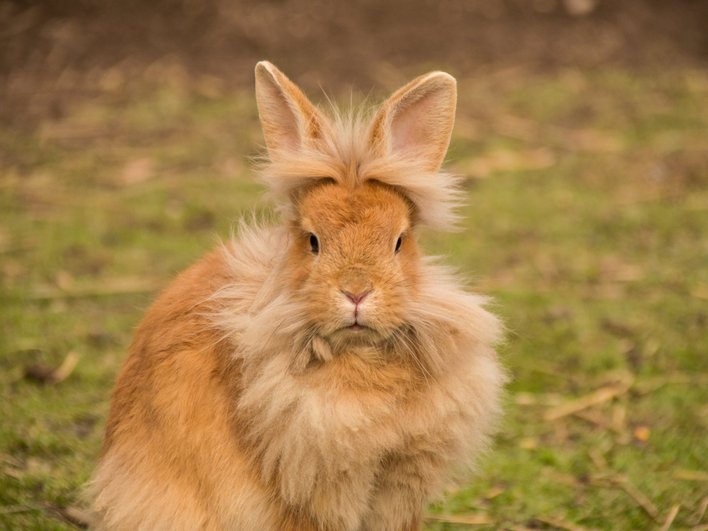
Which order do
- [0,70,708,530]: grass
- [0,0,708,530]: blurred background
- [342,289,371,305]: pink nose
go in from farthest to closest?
[0,0,708,530]: blurred background
[0,70,708,530]: grass
[342,289,371,305]: pink nose

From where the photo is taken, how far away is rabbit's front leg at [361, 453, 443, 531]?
256cm

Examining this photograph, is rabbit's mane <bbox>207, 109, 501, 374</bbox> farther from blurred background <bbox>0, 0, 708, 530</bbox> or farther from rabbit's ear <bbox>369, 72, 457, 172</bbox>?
blurred background <bbox>0, 0, 708, 530</bbox>

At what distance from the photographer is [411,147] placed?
8.93 ft

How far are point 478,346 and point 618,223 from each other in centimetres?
348

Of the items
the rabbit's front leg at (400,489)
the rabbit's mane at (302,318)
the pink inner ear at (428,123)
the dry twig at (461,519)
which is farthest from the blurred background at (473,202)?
the rabbit's front leg at (400,489)

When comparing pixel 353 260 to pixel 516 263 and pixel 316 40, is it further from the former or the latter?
pixel 316 40

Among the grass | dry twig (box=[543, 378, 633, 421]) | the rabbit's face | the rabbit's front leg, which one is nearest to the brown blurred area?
the grass

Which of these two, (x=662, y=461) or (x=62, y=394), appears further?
(x=62, y=394)

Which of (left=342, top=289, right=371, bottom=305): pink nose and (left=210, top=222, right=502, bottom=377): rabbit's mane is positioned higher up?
(left=342, top=289, right=371, bottom=305): pink nose

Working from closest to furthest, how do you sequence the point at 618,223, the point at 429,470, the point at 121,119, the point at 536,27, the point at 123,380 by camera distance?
1. the point at 429,470
2. the point at 123,380
3. the point at 618,223
4. the point at 121,119
5. the point at 536,27

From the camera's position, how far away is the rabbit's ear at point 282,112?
2.61m

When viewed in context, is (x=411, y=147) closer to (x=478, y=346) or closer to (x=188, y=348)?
(x=478, y=346)

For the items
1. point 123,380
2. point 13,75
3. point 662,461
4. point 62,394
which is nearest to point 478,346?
point 123,380

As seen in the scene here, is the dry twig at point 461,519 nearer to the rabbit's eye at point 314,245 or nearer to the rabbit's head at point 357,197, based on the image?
the rabbit's head at point 357,197
